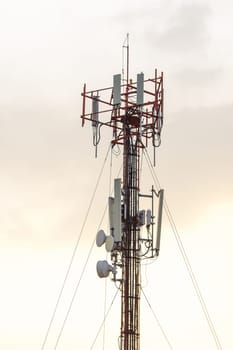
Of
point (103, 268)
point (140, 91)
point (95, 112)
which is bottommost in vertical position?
point (103, 268)

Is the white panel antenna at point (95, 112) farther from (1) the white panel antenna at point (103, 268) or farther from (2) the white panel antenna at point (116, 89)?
(1) the white panel antenna at point (103, 268)

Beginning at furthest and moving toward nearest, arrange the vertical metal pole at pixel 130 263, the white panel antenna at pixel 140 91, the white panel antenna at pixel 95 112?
the white panel antenna at pixel 95 112 < the white panel antenna at pixel 140 91 < the vertical metal pole at pixel 130 263

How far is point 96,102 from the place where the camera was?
56062 millimetres

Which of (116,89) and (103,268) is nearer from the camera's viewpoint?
(103,268)

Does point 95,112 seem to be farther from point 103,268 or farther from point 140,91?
point 103,268

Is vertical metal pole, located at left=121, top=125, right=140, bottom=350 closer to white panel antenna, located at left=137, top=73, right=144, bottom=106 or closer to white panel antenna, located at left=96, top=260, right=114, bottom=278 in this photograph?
white panel antenna, located at left=96, top=260, right=114, bottom=278

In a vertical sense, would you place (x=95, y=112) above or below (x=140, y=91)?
below

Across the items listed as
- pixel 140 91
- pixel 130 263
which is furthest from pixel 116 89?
pixel 130 263

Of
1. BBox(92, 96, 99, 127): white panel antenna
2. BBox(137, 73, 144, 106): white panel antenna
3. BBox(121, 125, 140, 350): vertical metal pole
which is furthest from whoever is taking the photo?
BBox(92, 96, 99, 127): white panel antenna

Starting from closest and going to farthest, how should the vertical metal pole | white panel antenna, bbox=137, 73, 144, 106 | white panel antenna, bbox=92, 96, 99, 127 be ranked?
the vertical metal pole, white panel antenna, bbox=137, 73, 144, 106, white panel antenna, bbox=92, 96, 99, 127

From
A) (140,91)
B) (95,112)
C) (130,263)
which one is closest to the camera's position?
(130,263)

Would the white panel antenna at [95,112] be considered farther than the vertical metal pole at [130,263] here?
Yes

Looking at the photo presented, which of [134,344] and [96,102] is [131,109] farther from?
[134,344]

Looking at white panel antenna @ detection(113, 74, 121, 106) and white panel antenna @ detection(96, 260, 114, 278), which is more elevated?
white panel antenna @ detection(113, 74, 121, 106)
